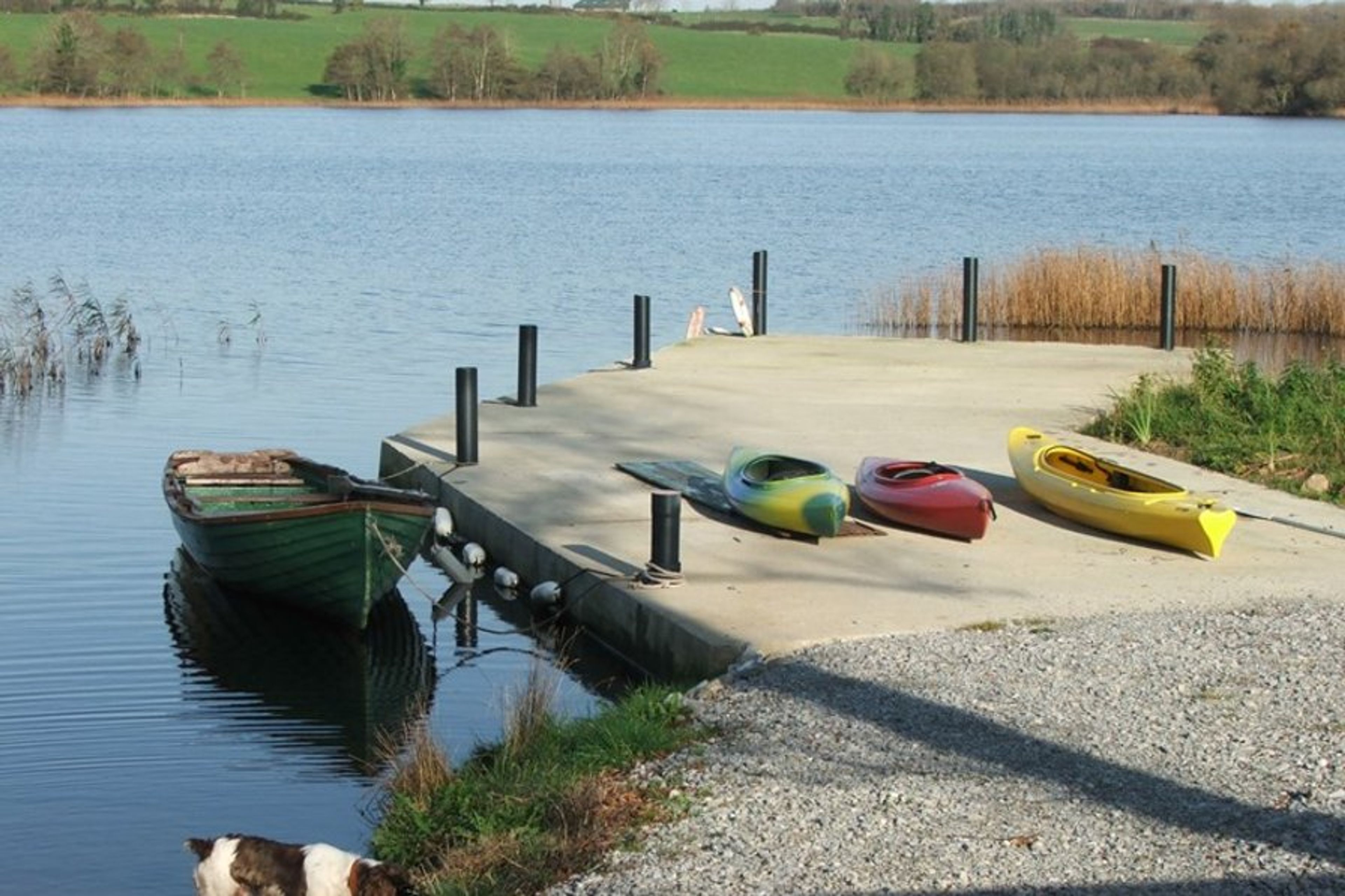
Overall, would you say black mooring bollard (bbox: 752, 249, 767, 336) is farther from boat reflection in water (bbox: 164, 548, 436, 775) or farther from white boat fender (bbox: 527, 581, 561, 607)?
white boat fender (bbox: 527, 581, 561, 607)

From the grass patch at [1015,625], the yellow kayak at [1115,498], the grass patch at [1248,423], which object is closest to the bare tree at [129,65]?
the grass patch at [1248,423]

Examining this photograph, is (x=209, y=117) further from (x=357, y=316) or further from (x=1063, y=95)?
(x=357, y=316)

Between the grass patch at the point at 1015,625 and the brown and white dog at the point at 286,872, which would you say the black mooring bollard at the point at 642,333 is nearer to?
the grass patch at the point at 1015,625

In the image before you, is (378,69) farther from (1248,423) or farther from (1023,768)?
(1023,768)

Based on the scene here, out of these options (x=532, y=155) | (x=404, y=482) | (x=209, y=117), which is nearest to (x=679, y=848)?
(x=404, y=482)

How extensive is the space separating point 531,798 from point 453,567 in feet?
17.3

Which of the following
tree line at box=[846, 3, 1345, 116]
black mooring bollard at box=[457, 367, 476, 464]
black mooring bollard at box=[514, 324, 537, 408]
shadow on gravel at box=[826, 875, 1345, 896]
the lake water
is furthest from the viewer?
tree line at box=[846, 3, 1345, 116]

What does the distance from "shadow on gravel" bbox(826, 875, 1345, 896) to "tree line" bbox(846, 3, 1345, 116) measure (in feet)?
351

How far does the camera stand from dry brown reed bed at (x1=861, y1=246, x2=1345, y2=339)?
2939 cm


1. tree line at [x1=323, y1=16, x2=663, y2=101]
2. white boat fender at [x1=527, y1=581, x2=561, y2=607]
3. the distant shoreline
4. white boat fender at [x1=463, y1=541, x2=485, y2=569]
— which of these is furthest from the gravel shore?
tree line at [x1=323, y1=16, x2=663, y2=101]

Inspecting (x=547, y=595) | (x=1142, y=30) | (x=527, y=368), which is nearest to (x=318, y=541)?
(x=547, y=595)

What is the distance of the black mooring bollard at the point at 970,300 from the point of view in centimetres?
2548

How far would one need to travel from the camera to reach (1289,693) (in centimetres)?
1002

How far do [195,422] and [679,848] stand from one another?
1520cm
